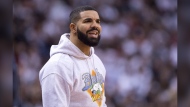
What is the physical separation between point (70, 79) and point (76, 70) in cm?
11

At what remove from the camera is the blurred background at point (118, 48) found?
597 cm

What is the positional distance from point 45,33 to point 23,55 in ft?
2.43

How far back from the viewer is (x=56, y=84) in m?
2.25

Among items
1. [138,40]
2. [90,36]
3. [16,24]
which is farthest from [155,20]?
[90,36]

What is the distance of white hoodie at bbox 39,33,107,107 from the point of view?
2.26 metres

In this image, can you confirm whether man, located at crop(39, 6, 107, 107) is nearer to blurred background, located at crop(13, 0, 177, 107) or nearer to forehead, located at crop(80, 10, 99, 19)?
forehead, located at crop(80, 10, 99, 19)

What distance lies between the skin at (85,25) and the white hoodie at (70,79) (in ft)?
0.16

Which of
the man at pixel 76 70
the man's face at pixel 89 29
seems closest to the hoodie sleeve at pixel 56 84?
the man at pixel 76 70

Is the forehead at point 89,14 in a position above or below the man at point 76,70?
above

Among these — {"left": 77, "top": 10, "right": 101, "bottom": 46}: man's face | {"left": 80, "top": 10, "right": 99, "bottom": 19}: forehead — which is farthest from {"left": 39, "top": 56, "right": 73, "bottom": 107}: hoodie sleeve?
{"left": 80, "top": 10, "right": 99, "bottom": 19}: forehead

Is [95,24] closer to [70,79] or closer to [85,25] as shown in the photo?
[85,25]

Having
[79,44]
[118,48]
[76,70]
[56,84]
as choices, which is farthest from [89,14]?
[118,48]

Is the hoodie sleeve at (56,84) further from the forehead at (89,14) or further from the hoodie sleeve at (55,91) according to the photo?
the forehead at (89,14)

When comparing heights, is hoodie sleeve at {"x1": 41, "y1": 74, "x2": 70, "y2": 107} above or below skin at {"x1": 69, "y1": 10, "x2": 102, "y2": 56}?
below
